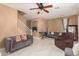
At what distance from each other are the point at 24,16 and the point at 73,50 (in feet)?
3.34

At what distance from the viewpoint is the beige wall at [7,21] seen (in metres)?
1.75

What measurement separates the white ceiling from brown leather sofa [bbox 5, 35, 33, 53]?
0.43m

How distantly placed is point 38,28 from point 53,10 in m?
0.42

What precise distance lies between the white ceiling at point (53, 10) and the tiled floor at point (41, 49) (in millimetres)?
443

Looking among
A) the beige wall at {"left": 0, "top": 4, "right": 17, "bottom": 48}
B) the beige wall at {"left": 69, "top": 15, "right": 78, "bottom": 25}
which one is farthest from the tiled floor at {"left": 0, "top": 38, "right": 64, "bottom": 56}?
the beige wall at {"left": 69, "top": 15, "right": 78, "bottom": 25}

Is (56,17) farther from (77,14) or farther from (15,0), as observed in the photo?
(15,0)

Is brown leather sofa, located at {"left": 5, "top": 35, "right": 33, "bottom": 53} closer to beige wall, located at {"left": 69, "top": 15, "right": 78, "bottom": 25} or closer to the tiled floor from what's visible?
the tiled floor

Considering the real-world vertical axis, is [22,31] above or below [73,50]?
above

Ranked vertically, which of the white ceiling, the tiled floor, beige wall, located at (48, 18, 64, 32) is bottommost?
the tiled floor

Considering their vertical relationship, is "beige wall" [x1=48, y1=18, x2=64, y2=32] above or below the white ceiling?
below

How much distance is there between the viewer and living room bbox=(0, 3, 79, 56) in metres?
1.77

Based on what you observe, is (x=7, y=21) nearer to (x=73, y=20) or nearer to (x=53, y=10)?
(x=53, y=10)

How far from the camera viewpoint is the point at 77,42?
1835 mm

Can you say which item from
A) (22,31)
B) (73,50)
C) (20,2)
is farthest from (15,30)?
(73,50)
